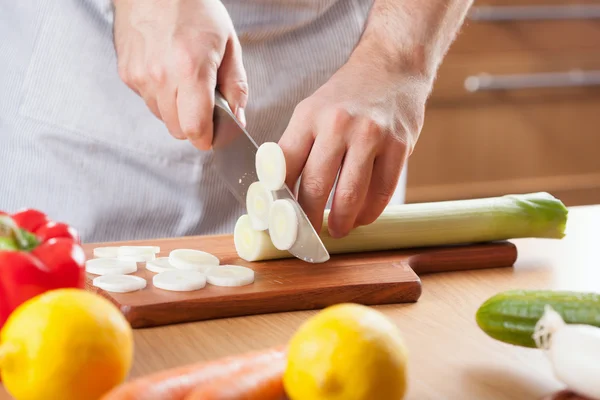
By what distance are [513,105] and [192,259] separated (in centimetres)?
257

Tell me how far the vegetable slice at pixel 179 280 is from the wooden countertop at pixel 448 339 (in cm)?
6

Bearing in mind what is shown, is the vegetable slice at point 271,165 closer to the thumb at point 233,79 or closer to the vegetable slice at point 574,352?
the thumb at point 233,79

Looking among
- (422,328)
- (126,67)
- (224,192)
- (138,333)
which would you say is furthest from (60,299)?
(224,192)

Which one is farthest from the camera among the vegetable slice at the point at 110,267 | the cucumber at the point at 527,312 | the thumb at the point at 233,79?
the thumb at the point at 233,79

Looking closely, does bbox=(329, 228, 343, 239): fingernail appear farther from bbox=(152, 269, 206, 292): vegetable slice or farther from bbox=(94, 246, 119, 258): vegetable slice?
bbox=(94, 246, 119, 258): vegetable slice

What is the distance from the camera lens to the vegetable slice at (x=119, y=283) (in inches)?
45.5

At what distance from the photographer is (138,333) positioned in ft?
3.58

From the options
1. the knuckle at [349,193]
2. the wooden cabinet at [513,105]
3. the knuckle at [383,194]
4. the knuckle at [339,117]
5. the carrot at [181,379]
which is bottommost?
the wooden cabinet at [513,105]

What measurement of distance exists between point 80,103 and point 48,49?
118mm

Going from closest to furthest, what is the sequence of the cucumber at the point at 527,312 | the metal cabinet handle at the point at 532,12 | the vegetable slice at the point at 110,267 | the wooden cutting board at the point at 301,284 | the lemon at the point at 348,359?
the lemon at the point at 348,359, the cucumber at the point at 527,312, the wooden cutting board at the point at 301,284, the vegetable slice at the point at 110,267, the metal cabinet handle at the point at 532,12

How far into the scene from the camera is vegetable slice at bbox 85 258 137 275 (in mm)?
1238

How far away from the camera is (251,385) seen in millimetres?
818

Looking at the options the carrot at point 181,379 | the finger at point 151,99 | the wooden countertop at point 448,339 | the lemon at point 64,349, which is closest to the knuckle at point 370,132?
the wooden countertop at point 448,339

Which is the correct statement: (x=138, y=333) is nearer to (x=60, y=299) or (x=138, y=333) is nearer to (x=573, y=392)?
(x=60, y=299)
